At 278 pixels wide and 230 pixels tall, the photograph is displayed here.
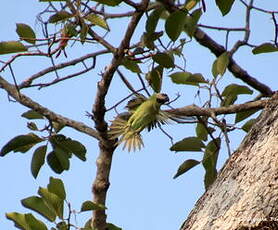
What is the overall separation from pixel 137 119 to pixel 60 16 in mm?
359

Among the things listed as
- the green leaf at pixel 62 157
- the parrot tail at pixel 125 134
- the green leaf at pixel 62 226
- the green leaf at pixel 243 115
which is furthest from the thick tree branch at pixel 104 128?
the green leaf at pixel 243 115

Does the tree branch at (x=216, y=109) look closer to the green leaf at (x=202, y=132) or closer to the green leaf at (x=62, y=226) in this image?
the green leaf at (x=202, y=132)

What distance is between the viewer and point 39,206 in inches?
71.1

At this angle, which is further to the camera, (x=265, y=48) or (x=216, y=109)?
(x=265, y=48)

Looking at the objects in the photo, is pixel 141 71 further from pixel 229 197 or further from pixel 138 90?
pixel 229 197

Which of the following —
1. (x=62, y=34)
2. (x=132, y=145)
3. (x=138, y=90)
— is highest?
(x=62, y=34)

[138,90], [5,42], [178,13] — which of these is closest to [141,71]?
[138,90]

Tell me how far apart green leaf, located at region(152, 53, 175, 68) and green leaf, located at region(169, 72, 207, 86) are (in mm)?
89

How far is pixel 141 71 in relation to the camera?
2033 mm

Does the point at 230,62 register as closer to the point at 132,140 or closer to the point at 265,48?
the point at 265,48

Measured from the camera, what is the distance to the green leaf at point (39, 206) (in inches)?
70.3

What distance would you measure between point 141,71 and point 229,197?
27.1 inches

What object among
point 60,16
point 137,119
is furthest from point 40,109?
point 137,119

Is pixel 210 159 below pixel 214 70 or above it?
below
